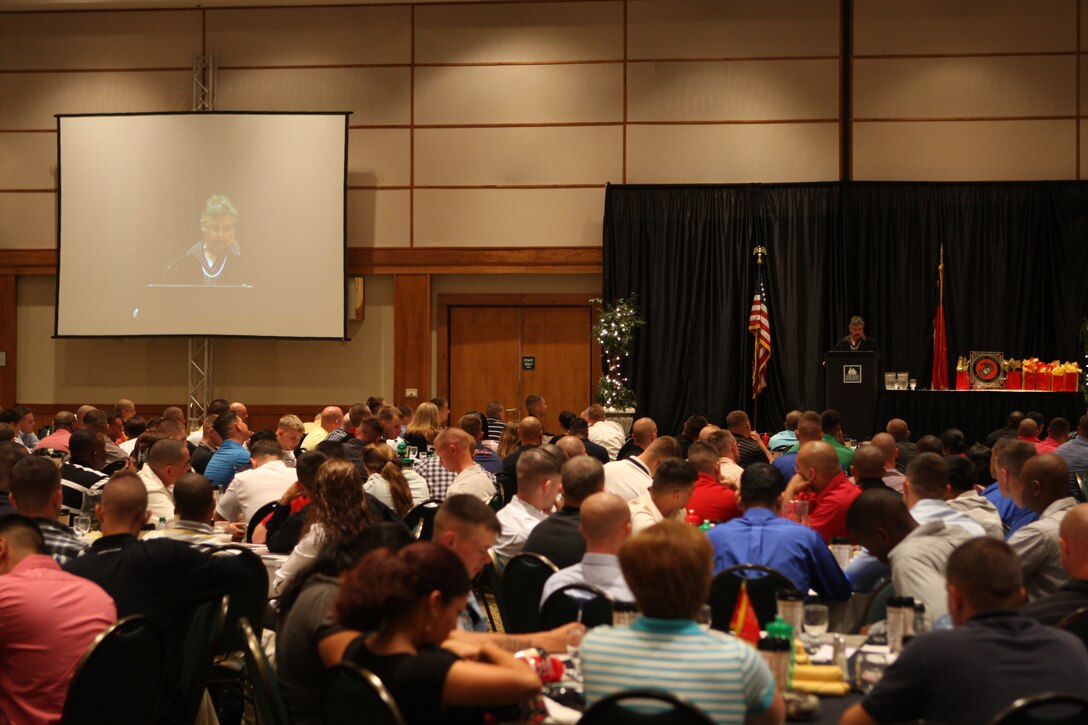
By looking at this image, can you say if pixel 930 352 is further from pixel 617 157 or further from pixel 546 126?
pixel 546 126

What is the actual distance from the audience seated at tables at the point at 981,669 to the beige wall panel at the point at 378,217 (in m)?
13.9

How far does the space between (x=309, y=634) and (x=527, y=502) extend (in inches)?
112

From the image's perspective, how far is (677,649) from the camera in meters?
2.66

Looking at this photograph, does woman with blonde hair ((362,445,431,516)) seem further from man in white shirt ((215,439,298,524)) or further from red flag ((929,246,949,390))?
red flag ((929,246,949,390))

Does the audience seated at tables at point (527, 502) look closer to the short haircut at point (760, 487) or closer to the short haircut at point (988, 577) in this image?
the short haircut at point (760, 487)

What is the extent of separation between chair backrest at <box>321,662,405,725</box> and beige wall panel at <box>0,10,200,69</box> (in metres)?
15.2

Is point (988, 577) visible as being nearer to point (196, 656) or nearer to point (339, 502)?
point (339, 502)

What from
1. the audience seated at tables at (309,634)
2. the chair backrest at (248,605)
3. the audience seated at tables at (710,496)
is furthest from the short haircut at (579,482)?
the audience seated at tables at (309,634)

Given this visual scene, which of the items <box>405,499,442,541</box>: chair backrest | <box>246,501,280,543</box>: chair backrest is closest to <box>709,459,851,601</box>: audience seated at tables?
<box>405,499,442,541</box>: chair backrest

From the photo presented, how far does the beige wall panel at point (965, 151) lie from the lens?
15.5 m

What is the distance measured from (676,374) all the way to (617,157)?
3.11 metres

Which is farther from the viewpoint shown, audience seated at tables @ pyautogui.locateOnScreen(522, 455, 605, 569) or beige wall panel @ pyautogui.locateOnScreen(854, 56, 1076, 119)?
beige wall panel @ pyautogui.locateOnScreen(854, 56, 1076, 119)

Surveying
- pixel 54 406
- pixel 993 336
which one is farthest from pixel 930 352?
pixel 54 406

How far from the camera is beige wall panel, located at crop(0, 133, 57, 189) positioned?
54.2ft
